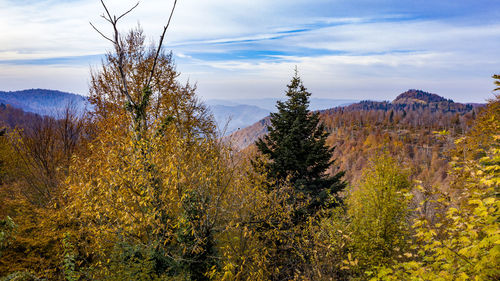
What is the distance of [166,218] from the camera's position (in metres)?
10.5

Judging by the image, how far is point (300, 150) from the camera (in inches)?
787

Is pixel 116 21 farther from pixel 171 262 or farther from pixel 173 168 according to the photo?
pixel 171 262

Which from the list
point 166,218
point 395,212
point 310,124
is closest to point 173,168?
point 166,218

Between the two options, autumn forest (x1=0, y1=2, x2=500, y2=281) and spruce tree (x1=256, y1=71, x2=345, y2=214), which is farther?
spruce tree (x1=256, y1=71, x2=345, y2=214)

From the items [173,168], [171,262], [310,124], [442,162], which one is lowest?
[442,162]

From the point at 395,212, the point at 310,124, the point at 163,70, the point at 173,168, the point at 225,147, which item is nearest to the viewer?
the point at 173,168

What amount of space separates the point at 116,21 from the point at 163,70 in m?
14.5

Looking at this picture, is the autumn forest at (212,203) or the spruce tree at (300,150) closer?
the autumn forest at (212,203)

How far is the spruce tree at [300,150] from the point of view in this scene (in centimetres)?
1964

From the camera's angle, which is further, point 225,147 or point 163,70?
point 163,70

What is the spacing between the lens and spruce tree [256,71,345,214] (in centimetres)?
1964

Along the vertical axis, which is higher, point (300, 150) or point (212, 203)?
point (300, 150)

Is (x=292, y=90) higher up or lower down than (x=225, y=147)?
higher up

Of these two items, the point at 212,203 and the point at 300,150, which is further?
the point at 300,150
